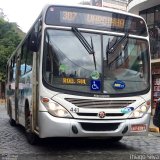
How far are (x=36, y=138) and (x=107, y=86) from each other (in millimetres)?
2504

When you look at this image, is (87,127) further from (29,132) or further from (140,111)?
(29,132)

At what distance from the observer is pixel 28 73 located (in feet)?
37.3

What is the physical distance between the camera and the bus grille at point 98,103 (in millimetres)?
9148

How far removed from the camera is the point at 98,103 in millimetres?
9281

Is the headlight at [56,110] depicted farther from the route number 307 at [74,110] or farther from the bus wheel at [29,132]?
the bus wheel at [29,132]

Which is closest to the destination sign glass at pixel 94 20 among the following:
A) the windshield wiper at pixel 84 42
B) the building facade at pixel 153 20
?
the windshield wiper at pixel 84 42

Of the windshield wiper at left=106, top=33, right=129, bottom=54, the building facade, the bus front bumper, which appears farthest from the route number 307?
the building facade

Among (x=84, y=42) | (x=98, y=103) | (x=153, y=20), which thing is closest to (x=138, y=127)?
(x=98, y=103)

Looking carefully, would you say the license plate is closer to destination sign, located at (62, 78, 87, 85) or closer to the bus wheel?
destination sign, located at (62, 78, 87, 85)

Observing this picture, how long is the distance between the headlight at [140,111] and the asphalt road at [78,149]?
2.74 ft

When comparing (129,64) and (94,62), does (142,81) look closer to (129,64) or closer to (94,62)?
(129,64)

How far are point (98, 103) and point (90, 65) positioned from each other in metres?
0.85

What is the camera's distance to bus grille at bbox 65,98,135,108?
9.15 meters

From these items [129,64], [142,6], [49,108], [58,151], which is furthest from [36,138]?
[142,6]
